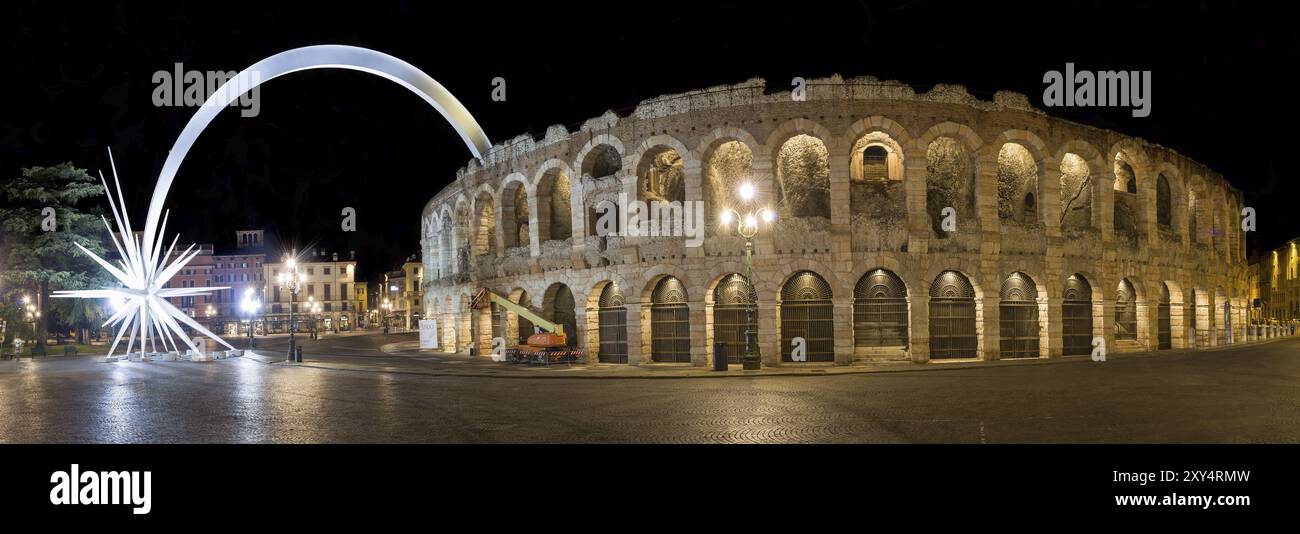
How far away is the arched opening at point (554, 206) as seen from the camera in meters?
39.4

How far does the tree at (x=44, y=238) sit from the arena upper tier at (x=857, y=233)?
36.1m

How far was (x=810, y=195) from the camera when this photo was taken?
35062 millimetres

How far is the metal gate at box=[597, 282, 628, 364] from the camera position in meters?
36.0

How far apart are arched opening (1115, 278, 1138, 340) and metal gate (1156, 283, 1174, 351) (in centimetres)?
244

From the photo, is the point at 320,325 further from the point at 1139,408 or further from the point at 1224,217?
the point at 1139,408

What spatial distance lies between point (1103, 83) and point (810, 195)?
11.9 metres

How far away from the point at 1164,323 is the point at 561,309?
30486mm

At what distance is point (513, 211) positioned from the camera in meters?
42.9

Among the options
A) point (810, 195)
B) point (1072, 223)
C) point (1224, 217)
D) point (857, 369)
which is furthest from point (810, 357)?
point (1224, 217)

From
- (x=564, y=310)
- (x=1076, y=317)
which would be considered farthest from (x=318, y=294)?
(x=1076, y=317)

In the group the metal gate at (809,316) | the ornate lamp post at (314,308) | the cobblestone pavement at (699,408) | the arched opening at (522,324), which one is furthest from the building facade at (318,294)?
the metal gate at (809,316)

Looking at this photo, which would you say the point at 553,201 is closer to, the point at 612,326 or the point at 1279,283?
the point at 612,326

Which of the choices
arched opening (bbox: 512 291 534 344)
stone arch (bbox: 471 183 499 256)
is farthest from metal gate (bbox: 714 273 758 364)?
stone arch (bbox: 471 183 499 256)

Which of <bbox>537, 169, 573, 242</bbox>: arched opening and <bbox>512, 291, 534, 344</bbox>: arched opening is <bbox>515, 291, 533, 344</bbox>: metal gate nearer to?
<bbox>512, 291, 534, 344</bbox>: arched opening
